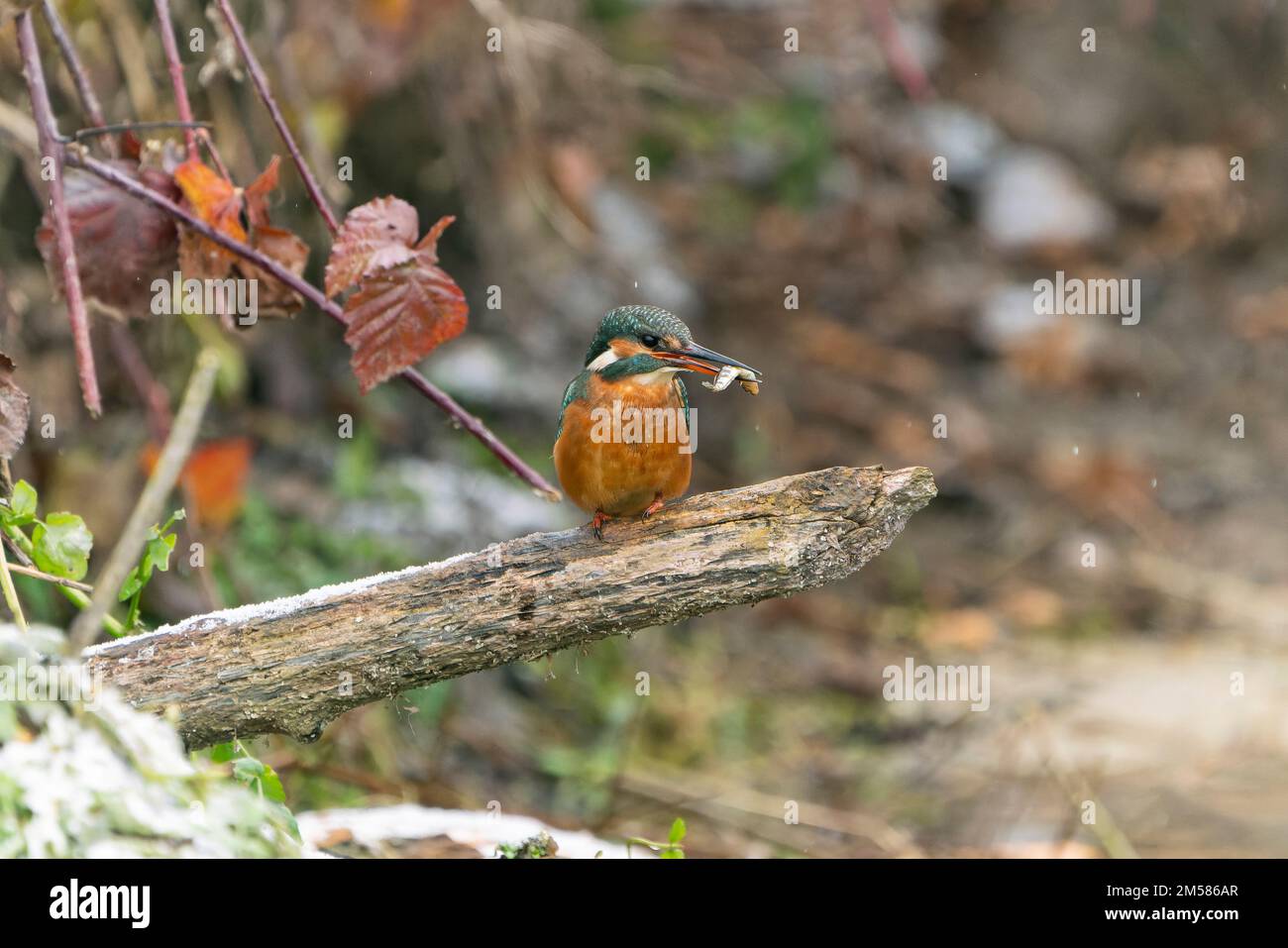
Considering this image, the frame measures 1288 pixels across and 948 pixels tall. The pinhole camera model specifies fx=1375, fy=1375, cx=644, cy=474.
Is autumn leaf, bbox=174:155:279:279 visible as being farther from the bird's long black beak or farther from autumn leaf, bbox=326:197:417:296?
the bird's long black beak

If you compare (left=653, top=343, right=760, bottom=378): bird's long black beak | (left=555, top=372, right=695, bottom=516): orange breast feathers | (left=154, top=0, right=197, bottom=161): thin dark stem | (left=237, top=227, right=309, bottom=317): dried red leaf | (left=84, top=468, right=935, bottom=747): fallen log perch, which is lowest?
(left=84, top=468, right=935, bottom=747): fallen log perch

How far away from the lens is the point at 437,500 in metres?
5.65

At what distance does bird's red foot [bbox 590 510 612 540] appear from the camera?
8.48ft

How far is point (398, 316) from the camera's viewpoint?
106 inches

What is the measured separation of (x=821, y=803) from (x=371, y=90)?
3.24 metres

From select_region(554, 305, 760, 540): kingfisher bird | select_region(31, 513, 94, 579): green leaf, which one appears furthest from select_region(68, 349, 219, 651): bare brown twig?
select_region(554, 305, 760, 540): kingfisher bird

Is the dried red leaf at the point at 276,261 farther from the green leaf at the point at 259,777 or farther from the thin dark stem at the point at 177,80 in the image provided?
the green leaf at the point at 259,777

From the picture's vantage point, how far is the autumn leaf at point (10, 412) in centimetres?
258

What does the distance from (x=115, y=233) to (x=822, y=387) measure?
515cm

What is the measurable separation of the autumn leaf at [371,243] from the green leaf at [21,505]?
2.17 ft

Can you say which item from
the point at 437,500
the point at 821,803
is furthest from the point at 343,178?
the point at 821,803

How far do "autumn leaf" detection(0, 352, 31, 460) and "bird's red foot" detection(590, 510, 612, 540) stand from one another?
3.55ft

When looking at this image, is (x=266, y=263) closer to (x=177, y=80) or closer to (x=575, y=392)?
(x=177, y=80)
